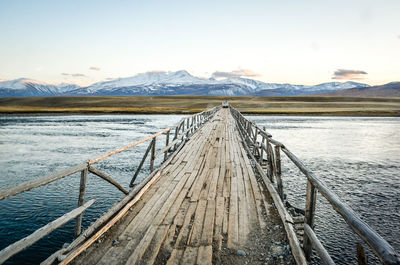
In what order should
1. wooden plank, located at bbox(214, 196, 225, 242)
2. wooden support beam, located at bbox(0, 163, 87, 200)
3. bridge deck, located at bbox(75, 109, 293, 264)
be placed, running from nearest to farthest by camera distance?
1. wooden support beam, located at bbox(0, 163, 87, 200)
2. bridge deck, located at bbox(75, 109, 293, 264)
3. wooden plank, located at bbox(214, 196, 225, 242)

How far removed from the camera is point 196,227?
516 cm

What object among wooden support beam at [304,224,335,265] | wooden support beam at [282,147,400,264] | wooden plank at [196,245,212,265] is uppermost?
wooden support beam at [282,147,400,264]

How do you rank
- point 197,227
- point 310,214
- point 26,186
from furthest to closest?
point 197,227
point 310,214
point 26,186

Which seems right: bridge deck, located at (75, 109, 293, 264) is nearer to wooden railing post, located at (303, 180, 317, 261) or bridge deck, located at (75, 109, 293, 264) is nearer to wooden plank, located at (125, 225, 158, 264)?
wooden plank, located at (125, 225, 158, 264)

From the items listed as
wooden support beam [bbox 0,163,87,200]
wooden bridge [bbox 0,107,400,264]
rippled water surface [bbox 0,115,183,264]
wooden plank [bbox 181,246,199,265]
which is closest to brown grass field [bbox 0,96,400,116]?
rippled water surface [bbox 0,115,183,264]

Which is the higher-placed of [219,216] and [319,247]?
[319,247]

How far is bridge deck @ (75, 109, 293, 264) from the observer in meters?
4.18

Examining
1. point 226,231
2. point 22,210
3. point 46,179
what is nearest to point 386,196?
point 226,231

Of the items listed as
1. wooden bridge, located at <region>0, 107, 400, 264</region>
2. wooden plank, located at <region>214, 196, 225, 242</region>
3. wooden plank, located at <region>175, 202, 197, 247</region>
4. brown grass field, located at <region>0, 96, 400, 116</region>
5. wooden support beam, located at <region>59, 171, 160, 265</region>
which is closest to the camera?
wooden bridge, located at <region>0, 107, 400, 264</region>

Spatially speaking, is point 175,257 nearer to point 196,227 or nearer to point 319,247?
point 196,227

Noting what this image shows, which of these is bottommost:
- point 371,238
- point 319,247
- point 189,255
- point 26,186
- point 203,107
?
point 189,255

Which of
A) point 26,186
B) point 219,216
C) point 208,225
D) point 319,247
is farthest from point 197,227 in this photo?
point 26,186

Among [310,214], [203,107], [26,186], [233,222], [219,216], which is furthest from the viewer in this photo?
[203,107]

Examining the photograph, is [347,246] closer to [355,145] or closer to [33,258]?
[33,258]
